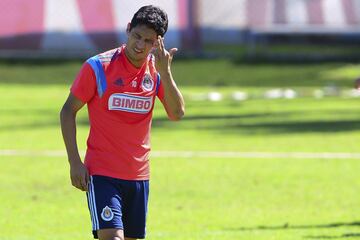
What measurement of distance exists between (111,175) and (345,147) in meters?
11.6

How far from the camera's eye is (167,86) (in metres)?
7.87

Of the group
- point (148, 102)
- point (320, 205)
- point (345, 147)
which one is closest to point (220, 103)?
point (345, 147)

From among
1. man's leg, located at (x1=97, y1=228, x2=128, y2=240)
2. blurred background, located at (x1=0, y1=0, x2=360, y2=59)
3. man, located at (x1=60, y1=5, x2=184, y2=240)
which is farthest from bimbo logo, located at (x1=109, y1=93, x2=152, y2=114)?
blurred background, located at (x1=0, y1=0, x2=360, y2=59)

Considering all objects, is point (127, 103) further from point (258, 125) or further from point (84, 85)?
point (258, 125)

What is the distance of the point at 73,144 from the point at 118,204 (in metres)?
0.49

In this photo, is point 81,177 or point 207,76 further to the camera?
point 207,76

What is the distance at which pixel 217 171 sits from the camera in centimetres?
1639

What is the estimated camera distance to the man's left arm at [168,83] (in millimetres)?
7660

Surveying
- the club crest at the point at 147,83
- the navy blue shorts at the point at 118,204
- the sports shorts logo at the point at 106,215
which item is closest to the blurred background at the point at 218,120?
the navy blue shorts at the point at 118,204

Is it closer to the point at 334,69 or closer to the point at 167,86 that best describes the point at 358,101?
the point at 334,69

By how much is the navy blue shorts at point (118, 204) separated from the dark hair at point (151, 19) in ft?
3.36

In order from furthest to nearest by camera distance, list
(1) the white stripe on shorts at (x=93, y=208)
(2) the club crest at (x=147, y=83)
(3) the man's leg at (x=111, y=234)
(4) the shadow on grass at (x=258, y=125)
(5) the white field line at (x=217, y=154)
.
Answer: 1. (4) the shadow on grass at (x=258, y=125)
2. (5) the white field line at (x=217, y=154)
3. (2) the club crest at (x=147, y=83)
4. (1) the white stripe on shorts at (x=93, y=208)
5. (3) the man's leg at (x=111, y=234)

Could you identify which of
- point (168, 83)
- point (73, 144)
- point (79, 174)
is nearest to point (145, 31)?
point (168, 83)

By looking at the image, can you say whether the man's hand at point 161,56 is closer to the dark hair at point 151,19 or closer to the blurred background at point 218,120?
the dark hair at point 151,19
